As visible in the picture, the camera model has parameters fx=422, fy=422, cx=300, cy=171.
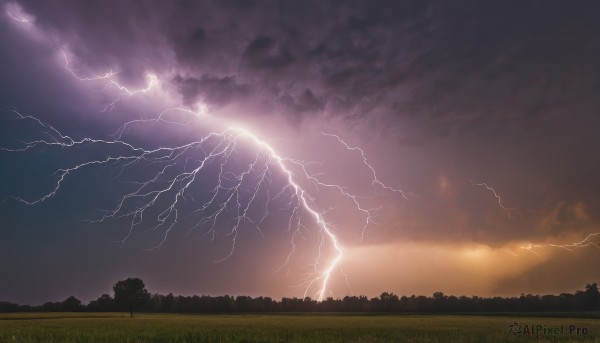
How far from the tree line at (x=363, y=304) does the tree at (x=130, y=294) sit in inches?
490

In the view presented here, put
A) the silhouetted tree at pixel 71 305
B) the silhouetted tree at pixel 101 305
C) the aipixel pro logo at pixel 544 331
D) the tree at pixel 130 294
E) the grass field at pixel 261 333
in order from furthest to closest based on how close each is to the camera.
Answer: the silhouetted tree at pixel 71 305 → the silhouetted tree at pixel 101 305 → the tree at pixel 130 294 → the aipixel pro logo at pixel 544 331 → the grass field at pixel 261 333

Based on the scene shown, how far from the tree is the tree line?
40.8ft

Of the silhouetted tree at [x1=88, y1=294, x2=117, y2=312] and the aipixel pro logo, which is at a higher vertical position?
the aipixel pro logo

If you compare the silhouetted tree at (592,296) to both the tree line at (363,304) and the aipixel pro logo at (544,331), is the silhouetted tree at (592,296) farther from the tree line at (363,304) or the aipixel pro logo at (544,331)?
the aipixel pro logo at (544,331)

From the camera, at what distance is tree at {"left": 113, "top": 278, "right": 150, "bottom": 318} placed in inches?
2008

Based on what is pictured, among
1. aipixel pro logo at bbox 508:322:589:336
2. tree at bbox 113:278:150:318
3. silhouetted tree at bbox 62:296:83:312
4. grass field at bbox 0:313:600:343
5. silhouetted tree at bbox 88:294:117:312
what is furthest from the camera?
silhouetted tree at bbox 62:296:83:312

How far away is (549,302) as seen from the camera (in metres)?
69.2

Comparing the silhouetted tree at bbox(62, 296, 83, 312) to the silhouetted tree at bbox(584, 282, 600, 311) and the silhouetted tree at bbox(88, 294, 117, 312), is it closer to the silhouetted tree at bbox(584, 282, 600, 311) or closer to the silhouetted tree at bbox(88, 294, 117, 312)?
the silhouetted tree at bbox(88, 294, 117, 312)

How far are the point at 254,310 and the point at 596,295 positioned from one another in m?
61.7

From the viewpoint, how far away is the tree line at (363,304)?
226 ft

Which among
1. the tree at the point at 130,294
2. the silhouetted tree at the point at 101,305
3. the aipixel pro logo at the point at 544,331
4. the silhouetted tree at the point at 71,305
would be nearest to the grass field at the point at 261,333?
the aipixel pro logo at the point at 544,331

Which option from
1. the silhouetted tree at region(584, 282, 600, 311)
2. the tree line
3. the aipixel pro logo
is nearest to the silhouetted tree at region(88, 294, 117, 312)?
the tree line

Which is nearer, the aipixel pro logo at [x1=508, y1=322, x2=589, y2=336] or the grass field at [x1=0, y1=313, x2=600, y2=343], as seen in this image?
the grass field at [x1=0, y1=313, x2=600, y2=343]

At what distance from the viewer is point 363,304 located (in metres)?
79.4
